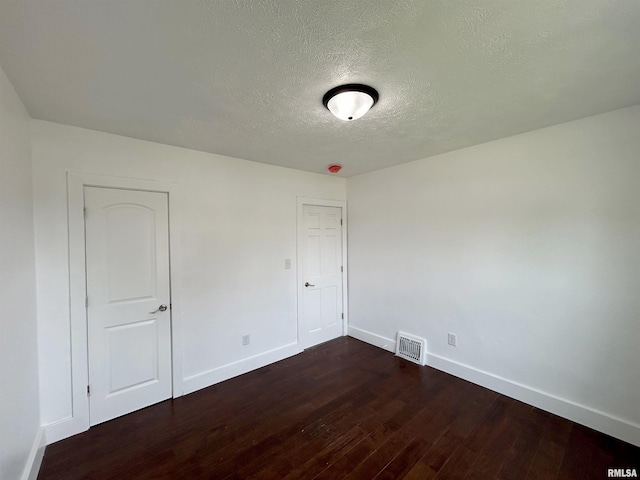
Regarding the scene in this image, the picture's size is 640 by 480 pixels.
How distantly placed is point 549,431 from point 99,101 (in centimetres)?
407

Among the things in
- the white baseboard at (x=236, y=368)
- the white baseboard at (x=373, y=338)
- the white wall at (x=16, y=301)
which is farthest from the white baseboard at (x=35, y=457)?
the white baseboard at (x=373, y=338)

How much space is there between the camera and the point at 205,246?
2676mm

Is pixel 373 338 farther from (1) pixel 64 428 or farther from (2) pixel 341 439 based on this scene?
(1) pixel 64 428

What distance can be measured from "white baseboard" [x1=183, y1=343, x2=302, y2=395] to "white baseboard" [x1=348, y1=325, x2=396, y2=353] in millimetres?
928

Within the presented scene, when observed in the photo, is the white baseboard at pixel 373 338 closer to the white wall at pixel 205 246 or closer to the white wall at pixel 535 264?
the white wall at pixel 535 264

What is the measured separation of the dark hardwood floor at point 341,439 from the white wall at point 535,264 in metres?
0.31

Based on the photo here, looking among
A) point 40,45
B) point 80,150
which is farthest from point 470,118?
point 80,150

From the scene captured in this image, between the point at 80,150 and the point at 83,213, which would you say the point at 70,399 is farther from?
the point at 80,150

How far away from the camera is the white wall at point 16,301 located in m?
1.33

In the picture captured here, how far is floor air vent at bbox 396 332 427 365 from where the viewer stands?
3039 millimetres

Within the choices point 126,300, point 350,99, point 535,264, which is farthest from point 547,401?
point 126,300

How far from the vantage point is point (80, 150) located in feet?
6.75

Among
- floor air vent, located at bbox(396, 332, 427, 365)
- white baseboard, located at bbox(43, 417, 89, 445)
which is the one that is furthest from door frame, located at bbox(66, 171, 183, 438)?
floor air vent, located at bbox(396, 332, 427, 365)

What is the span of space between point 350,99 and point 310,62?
13.4 inches
